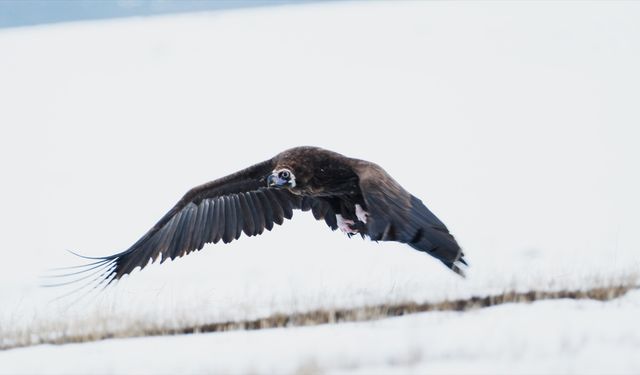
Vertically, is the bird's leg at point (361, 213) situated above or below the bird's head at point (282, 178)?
below

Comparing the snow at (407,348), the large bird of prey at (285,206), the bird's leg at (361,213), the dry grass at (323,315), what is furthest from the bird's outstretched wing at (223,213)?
the snow at (407,348)

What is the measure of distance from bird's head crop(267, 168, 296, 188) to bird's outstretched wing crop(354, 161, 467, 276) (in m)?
0.86

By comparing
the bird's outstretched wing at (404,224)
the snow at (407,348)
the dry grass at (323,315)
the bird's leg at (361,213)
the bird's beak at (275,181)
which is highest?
the bird's beak at (275,181)

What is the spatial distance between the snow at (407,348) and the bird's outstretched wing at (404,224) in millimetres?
372

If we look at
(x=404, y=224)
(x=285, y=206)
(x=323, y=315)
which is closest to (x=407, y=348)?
(x=404, y=224)

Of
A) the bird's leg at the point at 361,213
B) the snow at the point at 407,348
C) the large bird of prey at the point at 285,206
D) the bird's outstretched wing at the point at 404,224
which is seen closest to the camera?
the snow at the point at 407,348

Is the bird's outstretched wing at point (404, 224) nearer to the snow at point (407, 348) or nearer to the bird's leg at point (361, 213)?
the snow at point (407, 348)

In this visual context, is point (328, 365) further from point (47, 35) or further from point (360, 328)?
point (47, 35)

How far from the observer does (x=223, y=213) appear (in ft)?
23.3

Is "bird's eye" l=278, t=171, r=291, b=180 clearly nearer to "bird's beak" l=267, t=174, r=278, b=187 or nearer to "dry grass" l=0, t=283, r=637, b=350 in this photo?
"bird's beak" l=267, t=174, r=278, b=187

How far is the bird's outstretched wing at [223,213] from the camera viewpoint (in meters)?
6.81

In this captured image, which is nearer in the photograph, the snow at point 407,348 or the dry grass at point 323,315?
the snow at point 407,348

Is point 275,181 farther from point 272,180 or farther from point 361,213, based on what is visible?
point 361,213

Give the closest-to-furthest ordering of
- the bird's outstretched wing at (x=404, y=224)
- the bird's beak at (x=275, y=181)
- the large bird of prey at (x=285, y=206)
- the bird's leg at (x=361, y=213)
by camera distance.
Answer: the bird's outstretched wing at (x=404, y=224) < the large bird of prey at (x=285, y=206) < the bird's beak at (x=275, y=181) < the bird's leg at (x=361, y=213)
